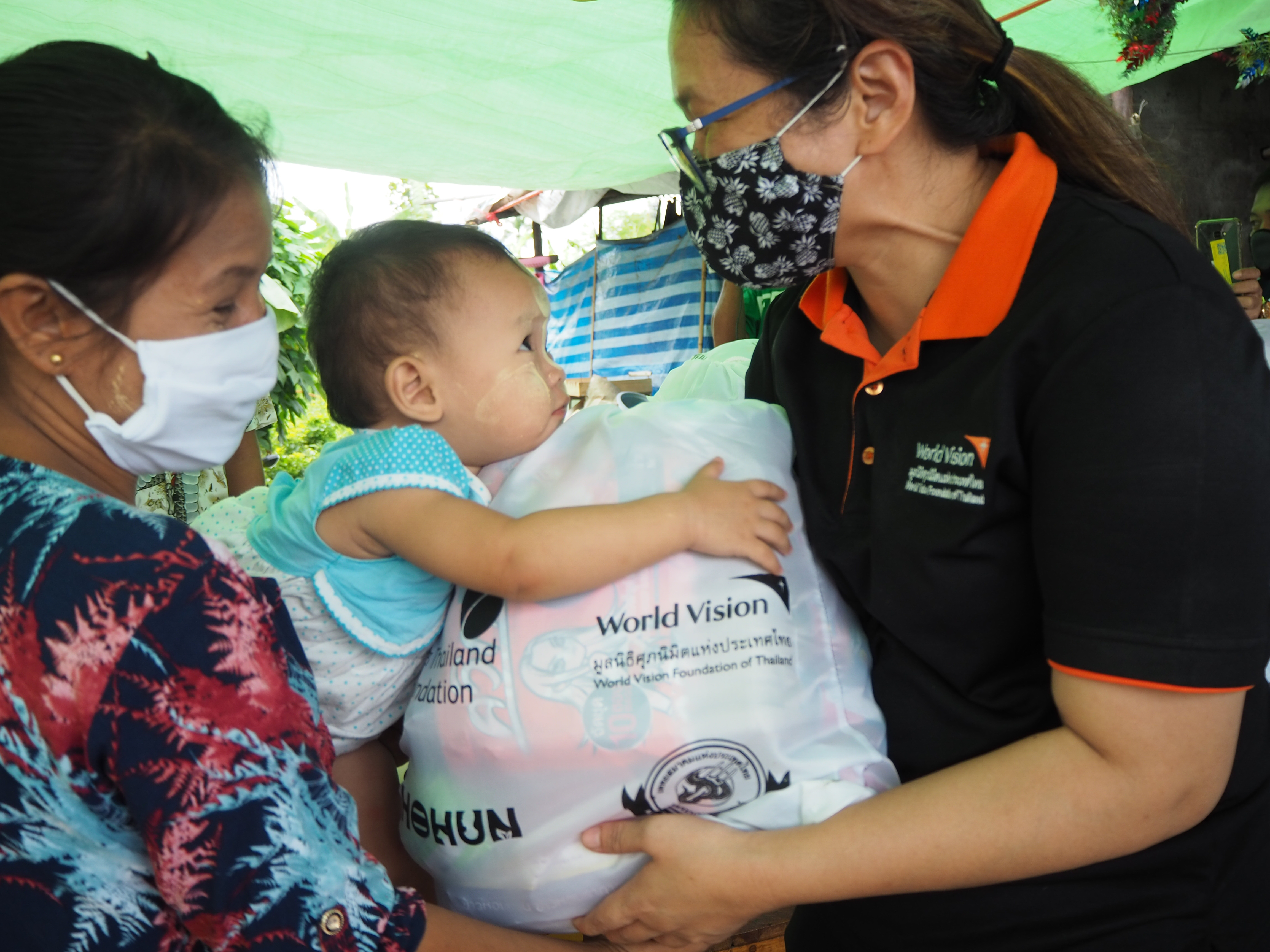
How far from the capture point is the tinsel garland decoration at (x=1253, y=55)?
12.2 ft

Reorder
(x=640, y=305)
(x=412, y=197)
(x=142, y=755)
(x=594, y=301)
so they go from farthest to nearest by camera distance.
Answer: (x=412, y=197) → (x=594, y=301) → (x=640, y=305) → (x=142, y=755)

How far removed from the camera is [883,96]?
1.14 meters

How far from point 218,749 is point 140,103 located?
609 millimetres

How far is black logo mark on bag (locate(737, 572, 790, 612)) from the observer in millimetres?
1088

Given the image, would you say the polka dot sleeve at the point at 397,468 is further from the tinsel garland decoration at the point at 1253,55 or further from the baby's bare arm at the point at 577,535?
the tinsel garland decoration at the point at 1253,55

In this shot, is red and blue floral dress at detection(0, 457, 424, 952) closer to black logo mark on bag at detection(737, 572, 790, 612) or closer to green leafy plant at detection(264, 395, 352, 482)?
black logo mark on bag at detection(737, 572, 790, 612)

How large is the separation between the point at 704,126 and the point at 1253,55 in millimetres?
3811

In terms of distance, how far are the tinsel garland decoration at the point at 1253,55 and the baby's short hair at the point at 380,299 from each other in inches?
155

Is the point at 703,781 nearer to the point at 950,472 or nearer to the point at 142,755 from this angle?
the point at 950,472

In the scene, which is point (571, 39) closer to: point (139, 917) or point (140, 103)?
point (140, 103)

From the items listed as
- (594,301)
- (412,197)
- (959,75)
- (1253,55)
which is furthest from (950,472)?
(412,197)

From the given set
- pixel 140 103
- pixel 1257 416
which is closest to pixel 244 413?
pixel 140 103

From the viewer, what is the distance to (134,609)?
29.2 inches

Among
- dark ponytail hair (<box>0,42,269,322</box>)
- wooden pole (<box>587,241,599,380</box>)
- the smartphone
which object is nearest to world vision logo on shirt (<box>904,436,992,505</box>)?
dark ponytail hair (<box>0,42,269,322</box>)
